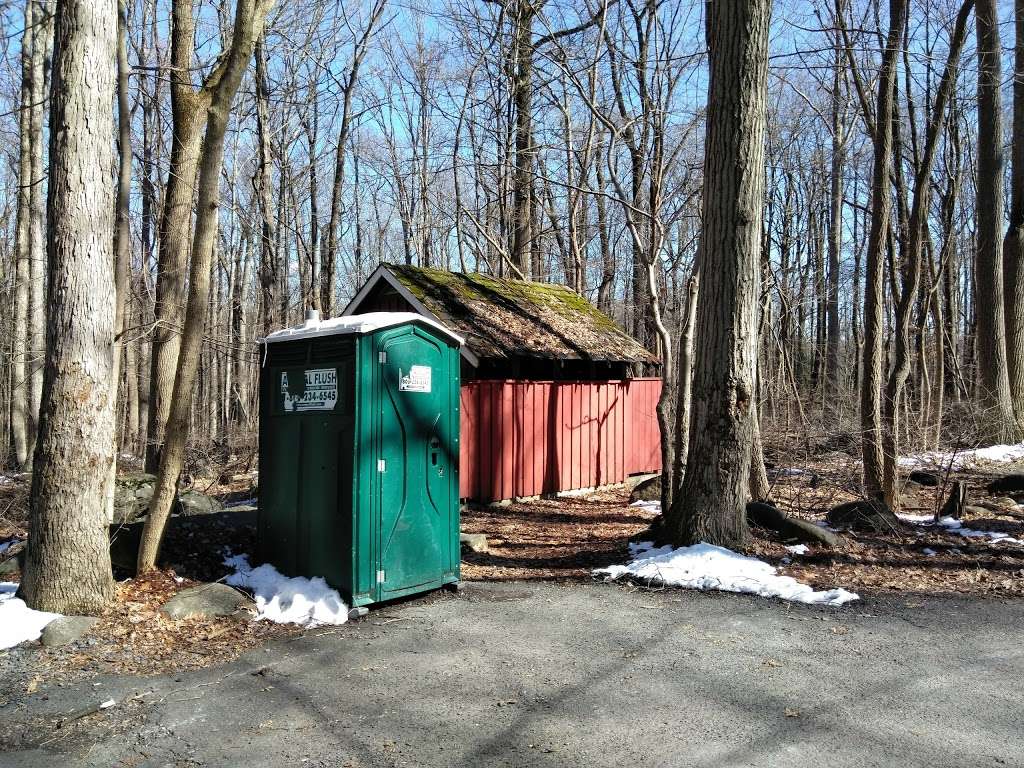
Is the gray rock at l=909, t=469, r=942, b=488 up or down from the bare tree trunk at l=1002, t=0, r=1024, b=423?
down

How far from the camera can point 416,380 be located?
231 inches

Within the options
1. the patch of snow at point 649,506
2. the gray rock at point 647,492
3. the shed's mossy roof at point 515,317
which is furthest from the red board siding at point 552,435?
the patch of snow at point 649,506

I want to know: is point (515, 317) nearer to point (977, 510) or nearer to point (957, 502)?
point (957, 502)

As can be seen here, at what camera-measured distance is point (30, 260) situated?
51.4 ft

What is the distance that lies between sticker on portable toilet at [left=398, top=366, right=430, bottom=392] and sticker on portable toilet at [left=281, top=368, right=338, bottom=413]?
1.62 ft

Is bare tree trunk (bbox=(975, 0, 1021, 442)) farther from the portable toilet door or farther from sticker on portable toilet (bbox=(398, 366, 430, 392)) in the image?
sticker on portable toilet (bbox=(398, 366, 430, 392))

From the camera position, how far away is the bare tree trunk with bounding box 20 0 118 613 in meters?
5.10

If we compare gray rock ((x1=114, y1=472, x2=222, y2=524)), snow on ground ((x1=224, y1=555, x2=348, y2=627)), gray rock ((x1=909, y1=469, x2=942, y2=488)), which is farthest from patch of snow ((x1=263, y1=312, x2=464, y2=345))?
gray rock ((x1=909, y1=469, x2=942, y2=488))

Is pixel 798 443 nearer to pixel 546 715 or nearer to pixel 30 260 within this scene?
pixel 546 715

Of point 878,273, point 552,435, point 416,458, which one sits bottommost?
point 552,435

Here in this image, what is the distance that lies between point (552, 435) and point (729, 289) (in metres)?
5.39

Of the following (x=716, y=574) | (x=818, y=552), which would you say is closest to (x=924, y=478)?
(x=818, y=552)

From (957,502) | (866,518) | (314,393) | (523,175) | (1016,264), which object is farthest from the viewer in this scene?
(523,175)

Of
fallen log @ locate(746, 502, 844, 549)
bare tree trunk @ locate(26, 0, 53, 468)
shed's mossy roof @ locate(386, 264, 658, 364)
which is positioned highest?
bare tree trunk @ locate(26, 0, 53, 468)
